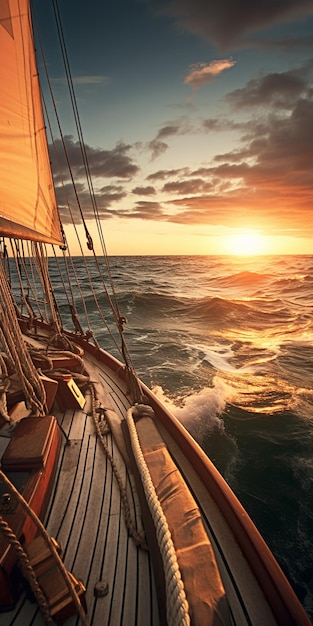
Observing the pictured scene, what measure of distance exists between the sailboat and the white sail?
24mm

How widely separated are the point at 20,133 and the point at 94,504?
460 cm

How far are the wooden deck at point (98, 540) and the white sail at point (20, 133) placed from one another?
106 inches

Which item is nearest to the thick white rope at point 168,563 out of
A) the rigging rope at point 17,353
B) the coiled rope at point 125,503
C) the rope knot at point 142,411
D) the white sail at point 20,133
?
the coiled rope at point 125,503

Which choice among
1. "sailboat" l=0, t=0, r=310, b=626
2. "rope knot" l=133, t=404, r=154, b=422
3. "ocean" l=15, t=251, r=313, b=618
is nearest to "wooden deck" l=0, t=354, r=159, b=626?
"sailboat" l=0, t=0, r=310, b=626

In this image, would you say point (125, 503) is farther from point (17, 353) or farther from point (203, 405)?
point (203, 405)

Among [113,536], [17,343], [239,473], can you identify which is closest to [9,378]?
[17,343]

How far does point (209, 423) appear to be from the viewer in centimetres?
820

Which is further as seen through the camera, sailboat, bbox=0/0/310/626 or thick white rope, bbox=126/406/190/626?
sailboat, bbox=0/0/310/626

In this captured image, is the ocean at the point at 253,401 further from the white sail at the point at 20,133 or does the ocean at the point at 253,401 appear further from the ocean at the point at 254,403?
the white sail at the point at 20,133

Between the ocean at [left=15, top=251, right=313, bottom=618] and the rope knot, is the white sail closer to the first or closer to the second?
the rope knot

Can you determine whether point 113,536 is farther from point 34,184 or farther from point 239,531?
point 34,184

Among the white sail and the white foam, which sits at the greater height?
the white sail

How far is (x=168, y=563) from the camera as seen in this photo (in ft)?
6.27

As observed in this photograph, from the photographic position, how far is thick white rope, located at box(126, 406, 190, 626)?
165 centimetres
